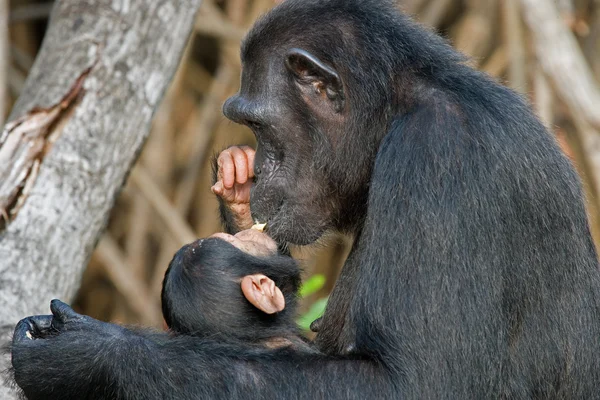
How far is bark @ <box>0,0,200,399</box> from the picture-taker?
15.7ft

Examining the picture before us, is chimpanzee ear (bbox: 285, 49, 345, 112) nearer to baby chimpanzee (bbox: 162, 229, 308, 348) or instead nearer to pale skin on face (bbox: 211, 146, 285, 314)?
pale skin on face (bbox: 211, 146, 285, 314)

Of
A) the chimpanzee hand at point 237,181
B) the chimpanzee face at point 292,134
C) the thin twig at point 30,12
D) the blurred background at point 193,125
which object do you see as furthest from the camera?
the thin twig at point 30,12

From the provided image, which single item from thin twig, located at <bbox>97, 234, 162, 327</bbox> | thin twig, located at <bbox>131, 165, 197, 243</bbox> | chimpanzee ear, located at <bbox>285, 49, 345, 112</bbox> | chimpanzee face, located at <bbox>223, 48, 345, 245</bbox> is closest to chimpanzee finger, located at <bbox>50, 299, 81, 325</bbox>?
chimpanzee face, located at <bbox>223, 48, 345, 245</bbox>

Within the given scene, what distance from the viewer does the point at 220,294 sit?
170 inches

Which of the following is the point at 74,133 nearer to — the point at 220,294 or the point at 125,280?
the point at 220,294

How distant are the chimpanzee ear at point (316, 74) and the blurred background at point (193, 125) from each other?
4337 mm

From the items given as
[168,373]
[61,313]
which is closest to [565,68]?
[168,373]

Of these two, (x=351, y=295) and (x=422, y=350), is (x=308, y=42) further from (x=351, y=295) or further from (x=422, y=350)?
(x=422, y=350)

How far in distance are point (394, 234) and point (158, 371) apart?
99 cm

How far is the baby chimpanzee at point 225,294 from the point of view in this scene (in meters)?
4.32

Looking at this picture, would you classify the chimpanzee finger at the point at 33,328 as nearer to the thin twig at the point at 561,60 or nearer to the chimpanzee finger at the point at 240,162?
the chimpanzee finger at the point at 240,162

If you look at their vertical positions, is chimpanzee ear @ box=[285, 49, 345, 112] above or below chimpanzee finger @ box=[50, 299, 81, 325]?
above

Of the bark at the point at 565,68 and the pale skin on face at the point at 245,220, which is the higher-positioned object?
the bark at the point at 565,68

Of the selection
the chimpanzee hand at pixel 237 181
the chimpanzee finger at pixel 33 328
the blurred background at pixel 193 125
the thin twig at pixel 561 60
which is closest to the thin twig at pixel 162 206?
the blurred background at pixel 193 125
